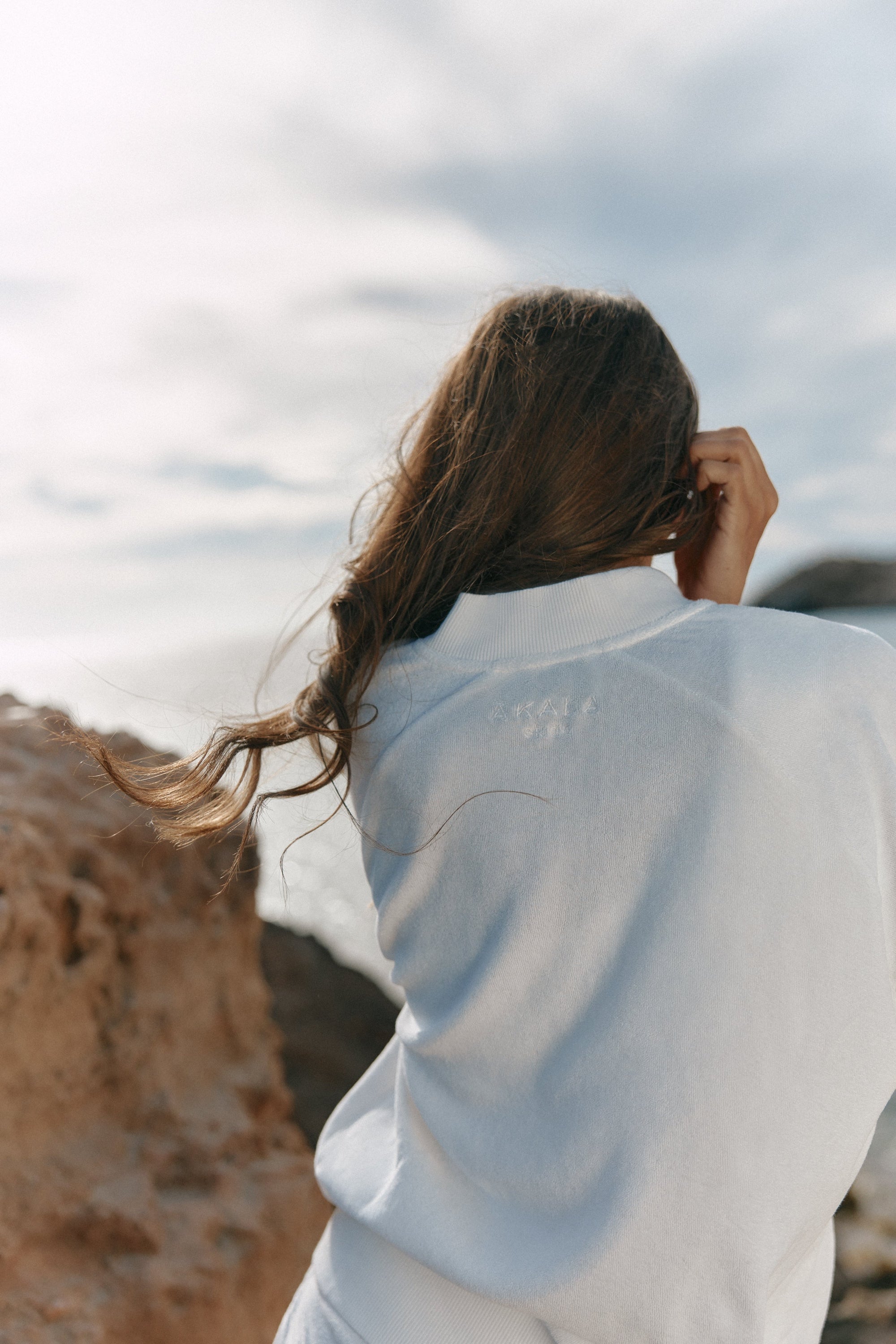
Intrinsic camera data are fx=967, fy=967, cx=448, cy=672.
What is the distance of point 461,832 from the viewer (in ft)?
3.46

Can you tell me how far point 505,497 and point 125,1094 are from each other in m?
1.39

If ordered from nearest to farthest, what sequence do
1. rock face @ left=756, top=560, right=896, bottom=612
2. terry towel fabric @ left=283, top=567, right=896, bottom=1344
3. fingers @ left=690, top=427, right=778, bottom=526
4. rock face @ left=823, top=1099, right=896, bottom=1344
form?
terry towel fabric @ left=283, top=567, right=896, bottom=1344
fingers @ left=690, top=427, right=778, bottom=526
rock face @ left=823, top=1099, right=896, bottom=1344
rock face @ left=756, top=560, right=896, bottom=612

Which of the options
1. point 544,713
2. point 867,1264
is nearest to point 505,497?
point 544,713

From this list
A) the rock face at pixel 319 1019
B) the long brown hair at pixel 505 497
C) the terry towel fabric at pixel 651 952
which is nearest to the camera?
the terry towel fabric at pixel 651 952

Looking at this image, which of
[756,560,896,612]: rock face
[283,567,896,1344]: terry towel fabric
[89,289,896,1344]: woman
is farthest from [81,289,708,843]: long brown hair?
[756,560,896,612]: rock face

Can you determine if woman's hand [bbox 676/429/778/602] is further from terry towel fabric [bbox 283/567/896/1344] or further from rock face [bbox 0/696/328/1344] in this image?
rock face [bbox 0/696/328/1344]

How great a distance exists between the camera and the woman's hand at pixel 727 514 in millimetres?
1283

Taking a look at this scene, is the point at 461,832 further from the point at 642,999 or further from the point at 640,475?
the point at 640,475

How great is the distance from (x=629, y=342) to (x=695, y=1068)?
85 cm

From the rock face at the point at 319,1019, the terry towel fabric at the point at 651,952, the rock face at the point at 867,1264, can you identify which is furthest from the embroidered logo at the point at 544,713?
the rock face at the point at 867,1264

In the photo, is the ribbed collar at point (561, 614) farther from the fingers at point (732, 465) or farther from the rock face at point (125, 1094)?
the rock face at point (125, 1094)

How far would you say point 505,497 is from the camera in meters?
1.16

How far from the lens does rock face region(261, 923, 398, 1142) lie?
2902 millimetres

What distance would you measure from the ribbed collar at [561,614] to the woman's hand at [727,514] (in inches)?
11.3
